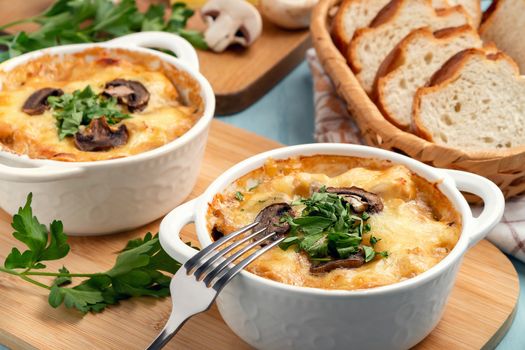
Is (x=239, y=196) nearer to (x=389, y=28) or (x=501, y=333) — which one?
(x=501, y=333)

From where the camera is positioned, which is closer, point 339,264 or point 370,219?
point 339,264

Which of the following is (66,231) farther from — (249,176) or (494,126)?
(494,126)

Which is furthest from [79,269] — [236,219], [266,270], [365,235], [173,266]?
[365,235]

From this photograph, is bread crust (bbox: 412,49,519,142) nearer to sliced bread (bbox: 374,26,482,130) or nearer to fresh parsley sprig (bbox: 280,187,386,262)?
sliced bread (bbox: 374,26,482,130)

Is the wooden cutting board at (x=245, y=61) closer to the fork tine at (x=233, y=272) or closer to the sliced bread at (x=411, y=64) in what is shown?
the sliced bread at (x=411, y=64)

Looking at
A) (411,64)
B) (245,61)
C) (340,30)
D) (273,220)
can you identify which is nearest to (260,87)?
(245,61)

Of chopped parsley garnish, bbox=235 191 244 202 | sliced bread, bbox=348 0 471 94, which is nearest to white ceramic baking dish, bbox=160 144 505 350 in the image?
chopped parsley garnish, bbox=235 191 244 202

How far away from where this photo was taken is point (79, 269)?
296 centimetres

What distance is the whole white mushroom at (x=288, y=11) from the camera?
181 inches

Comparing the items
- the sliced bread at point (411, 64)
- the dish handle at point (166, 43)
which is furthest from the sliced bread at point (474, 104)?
the dish handle at point (166, 43)

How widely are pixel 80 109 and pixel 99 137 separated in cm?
20

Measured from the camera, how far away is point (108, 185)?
2.96 meters

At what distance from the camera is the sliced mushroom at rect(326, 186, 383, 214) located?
2551 millimetres

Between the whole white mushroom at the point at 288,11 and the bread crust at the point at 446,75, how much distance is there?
3.75ft
